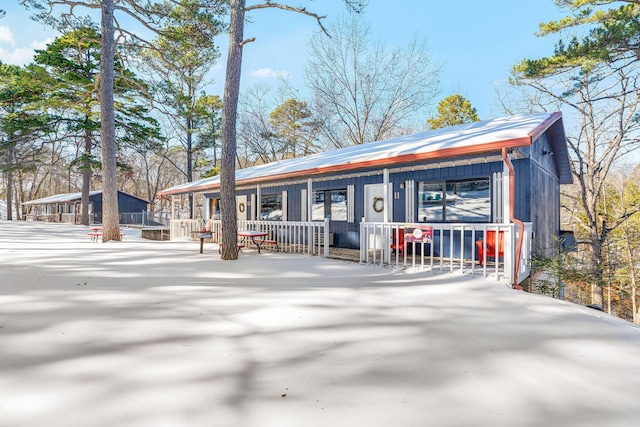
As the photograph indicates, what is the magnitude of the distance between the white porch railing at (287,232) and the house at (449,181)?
0.44m

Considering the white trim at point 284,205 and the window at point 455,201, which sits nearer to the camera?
the window at point 455,201

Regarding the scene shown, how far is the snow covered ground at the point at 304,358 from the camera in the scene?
5.64ft

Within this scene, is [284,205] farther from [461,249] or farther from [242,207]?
[461,249]

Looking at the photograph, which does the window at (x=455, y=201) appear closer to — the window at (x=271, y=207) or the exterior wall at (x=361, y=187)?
the exterior wall at (x=361, y=187)

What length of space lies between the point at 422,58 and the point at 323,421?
2027 centimetres

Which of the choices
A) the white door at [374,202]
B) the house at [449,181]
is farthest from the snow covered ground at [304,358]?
the white door at [374,202]

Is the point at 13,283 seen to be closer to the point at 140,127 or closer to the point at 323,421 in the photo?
the point at 323,421

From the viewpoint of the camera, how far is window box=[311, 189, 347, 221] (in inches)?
379

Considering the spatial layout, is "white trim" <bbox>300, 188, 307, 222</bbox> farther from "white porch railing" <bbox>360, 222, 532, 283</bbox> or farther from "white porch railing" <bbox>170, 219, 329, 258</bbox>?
"white porch railing" <bbox>360, 222, 532, 283</bbox>

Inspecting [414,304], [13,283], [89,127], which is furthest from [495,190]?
[89,127]

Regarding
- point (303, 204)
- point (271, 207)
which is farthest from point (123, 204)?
point (303, 204)

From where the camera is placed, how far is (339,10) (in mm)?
17625

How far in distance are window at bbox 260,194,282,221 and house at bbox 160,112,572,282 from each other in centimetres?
25

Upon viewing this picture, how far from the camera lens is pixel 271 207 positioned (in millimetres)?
12094
